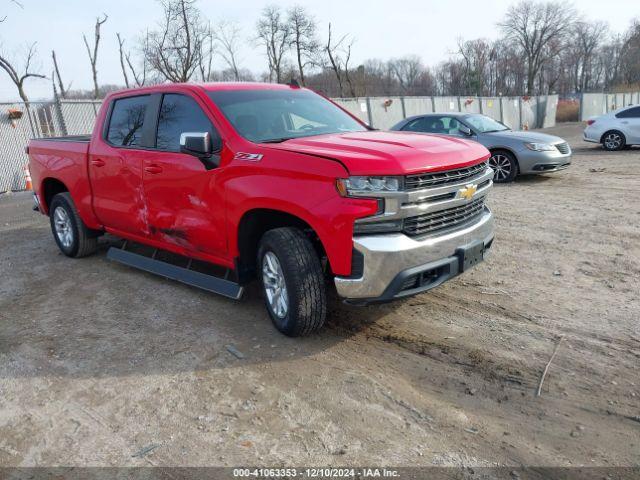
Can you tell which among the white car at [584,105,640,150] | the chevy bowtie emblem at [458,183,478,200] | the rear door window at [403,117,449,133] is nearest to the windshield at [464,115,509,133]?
the rear door window at [403,117,449,133]

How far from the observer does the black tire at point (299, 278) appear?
11.9 ft

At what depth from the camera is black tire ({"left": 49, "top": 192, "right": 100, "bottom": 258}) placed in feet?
20.3

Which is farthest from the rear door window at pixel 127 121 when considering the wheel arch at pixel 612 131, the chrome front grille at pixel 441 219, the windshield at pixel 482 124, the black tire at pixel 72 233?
the wheel arch at pixel 612 131

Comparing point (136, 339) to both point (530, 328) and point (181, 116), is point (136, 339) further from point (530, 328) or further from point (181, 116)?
point (530, 328)

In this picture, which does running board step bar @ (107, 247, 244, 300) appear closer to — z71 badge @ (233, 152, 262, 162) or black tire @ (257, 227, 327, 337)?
black tire @ (257, 227, 327, 337)

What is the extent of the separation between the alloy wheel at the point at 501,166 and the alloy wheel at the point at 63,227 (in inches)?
308

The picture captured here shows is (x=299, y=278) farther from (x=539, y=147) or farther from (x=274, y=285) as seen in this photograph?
(x=539, y=147)

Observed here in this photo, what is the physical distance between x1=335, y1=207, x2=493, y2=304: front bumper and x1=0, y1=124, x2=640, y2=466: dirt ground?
52cm

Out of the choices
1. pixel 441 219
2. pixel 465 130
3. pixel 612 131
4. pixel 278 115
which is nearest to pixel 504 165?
pixel 465 130

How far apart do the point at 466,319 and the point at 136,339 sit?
2676mm

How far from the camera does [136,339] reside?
415cm

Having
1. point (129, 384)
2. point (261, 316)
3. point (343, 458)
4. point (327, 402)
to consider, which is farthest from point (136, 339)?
point (343, 458)

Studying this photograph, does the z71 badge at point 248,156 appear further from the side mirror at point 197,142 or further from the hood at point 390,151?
the side mirror at point 197,142

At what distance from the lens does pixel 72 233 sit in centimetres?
628
